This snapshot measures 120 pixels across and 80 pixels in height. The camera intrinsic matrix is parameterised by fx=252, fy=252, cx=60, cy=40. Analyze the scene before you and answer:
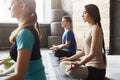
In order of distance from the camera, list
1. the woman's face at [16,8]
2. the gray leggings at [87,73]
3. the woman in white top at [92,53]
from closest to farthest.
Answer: the woman's face at [16,8] → the woman in white top at [92,53] → the gray leggings at [87,73]

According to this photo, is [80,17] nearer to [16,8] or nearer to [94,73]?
[94,73]

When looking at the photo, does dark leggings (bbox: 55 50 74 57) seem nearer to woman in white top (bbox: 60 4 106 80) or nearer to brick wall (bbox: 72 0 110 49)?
brick wall (bbox: 72 0 110 49)

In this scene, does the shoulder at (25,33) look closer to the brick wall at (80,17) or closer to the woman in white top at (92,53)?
the woman in white top at (92,53)

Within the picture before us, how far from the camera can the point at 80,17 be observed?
6070 millimetres

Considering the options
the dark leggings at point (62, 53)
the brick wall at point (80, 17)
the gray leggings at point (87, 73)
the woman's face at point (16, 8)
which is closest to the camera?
the woman's face at point (16, 8)

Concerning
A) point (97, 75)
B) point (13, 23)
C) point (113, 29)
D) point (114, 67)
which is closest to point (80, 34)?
point (113, 29)

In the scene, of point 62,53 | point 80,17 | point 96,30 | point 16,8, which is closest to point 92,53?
point 96,30

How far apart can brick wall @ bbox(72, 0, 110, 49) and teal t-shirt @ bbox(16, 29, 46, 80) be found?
3.98 meters

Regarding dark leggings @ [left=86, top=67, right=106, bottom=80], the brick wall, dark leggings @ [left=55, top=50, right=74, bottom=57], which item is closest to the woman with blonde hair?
dark leggings @ [left=86, top=67, right=106, bottom=80]

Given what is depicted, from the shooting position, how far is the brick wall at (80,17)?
201 inches

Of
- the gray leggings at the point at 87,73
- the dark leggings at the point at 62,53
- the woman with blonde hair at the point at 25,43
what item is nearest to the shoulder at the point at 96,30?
the gray leggings at the point at 87,73

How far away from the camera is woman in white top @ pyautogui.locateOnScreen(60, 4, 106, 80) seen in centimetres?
234

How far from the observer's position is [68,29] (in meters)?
3.91

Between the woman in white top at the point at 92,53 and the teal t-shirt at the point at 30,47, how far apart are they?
3.67 feet
